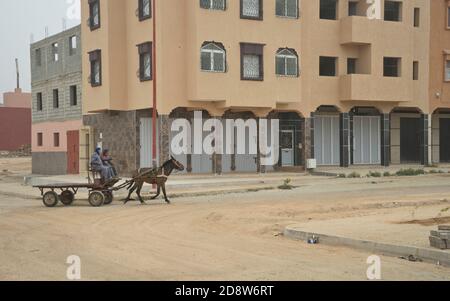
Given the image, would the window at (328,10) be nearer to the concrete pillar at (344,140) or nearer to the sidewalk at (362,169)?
the concrete pillar at (344,140)

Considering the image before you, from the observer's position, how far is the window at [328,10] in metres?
39.4

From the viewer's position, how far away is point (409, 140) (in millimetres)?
42812

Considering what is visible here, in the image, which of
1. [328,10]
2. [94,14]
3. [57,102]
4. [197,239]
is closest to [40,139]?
[57,102]

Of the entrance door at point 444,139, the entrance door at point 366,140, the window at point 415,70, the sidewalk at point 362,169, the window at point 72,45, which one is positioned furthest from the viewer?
the entrance door at point 444,139

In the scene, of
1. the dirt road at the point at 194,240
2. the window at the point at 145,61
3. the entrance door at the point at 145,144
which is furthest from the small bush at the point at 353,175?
the window at the point at 145,61

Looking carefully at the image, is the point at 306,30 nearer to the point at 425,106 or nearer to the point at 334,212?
the point at 425,106

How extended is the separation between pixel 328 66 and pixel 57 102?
18.4m

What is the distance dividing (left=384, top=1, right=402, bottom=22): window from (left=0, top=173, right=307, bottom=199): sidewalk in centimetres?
1231

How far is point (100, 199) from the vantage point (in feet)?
68.1

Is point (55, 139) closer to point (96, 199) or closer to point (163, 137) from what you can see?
point (163, 137)

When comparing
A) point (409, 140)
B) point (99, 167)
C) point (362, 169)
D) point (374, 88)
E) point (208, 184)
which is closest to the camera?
point (99, 167)

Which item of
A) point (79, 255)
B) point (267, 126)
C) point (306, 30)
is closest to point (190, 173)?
point (267, 126)

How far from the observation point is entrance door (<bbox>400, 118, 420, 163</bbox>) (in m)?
42.6

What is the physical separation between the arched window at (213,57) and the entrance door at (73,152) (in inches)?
462
